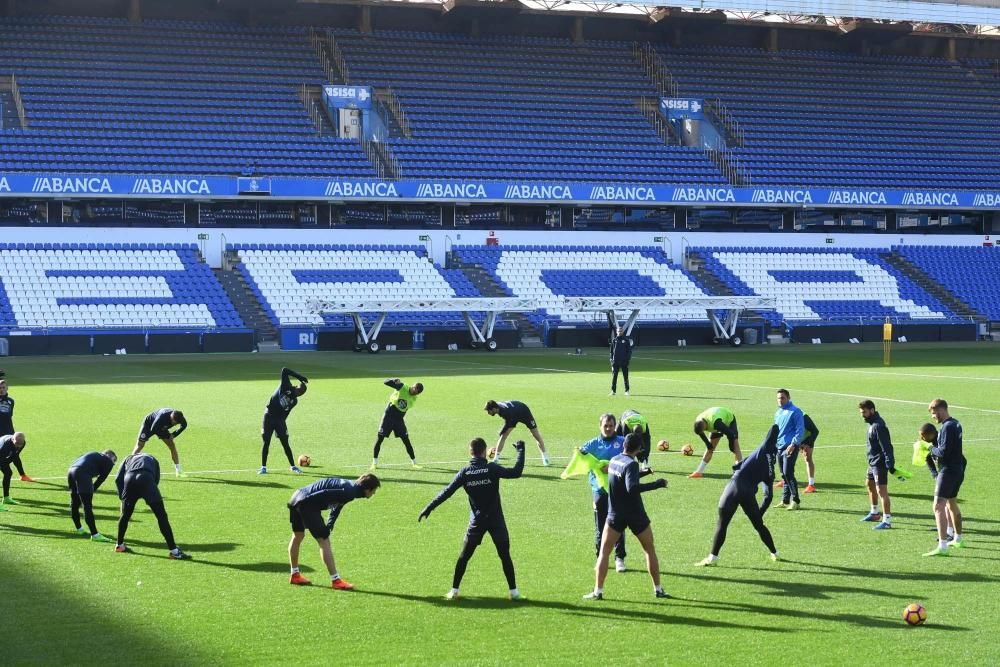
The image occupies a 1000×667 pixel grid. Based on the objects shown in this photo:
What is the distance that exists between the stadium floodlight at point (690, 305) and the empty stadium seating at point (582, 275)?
3.40 feet

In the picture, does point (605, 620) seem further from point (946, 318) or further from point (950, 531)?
point (946, 318)

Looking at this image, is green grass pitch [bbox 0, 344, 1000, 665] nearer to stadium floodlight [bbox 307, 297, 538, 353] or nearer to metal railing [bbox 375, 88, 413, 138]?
stadium floodlight [bbox 307, 297, 538, 353]

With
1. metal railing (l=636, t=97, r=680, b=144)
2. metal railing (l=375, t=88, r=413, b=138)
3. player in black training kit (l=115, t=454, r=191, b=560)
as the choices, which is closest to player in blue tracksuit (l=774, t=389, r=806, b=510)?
player in black training kit (l=115, t=454, r=191, b=560)

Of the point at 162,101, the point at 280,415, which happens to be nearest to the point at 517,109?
the point at 162,101

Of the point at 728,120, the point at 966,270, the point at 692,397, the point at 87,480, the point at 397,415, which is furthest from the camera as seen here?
the point at 728,120

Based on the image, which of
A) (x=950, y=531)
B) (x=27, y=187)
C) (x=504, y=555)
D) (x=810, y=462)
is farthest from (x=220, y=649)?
(x=27, y=187)

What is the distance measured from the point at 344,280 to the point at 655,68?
2730cm

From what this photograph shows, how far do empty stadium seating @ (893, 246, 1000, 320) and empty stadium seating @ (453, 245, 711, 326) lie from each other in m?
15.5

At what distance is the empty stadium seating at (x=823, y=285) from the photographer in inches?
2539

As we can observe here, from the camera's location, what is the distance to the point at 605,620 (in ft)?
38.8

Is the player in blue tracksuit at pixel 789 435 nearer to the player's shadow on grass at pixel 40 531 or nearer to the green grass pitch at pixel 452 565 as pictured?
the green grass pitch at pixel 452 565

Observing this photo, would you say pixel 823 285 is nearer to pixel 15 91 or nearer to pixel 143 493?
pixel 15 91

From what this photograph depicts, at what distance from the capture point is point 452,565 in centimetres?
1412

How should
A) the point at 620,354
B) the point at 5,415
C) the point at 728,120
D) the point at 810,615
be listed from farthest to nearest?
1. the point at 728,120
2. the point at 620,354
3. the point at 5,415
4. the point at 810,615
